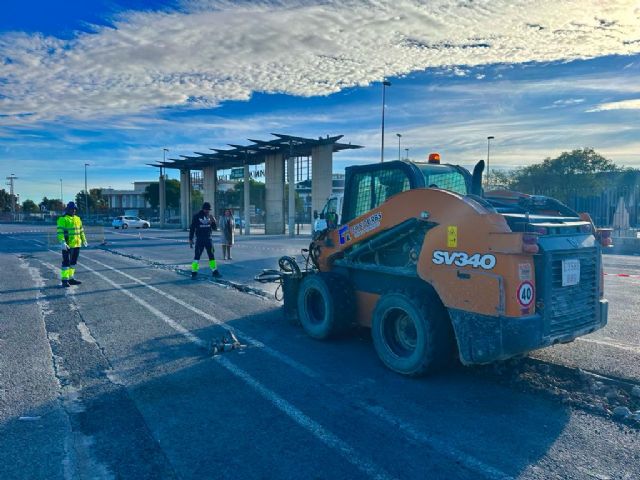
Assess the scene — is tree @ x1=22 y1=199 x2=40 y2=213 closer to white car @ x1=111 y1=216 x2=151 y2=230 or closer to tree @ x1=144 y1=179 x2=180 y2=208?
tree @ x1=144 y1=179 x2=180 y2=208

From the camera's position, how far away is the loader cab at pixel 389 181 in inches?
234

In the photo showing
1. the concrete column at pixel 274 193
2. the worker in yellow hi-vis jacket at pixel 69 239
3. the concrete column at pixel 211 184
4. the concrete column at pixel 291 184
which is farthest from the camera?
the concrete column at pixel 211 184

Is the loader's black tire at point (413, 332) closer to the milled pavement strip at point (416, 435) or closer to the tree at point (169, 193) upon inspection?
the milled pavement strip at point (416, 435)

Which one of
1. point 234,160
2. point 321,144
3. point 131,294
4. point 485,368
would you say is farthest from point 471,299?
point 234,160

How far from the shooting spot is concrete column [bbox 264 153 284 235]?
3884cm

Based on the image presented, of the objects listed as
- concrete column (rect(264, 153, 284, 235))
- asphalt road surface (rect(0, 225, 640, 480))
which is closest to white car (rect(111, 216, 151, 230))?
concrete column (rect(264, 153, 284, 235))

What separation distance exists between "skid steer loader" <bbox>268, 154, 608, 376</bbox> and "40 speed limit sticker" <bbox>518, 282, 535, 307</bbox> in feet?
0.05

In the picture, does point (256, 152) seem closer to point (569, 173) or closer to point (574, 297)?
point (569, 173)

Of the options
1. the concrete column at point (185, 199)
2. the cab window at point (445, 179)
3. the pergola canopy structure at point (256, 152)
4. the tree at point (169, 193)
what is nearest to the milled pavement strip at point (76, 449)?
the cab window at point (445, 179)

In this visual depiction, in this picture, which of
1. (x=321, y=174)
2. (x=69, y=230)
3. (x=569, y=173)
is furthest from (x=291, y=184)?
Result: (x=69, y=230)

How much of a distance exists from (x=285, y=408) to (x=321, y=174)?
103 ft

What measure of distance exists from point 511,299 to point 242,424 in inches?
100

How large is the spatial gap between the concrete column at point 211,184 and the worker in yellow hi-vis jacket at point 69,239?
34670 mm

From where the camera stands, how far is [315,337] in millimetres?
6633
